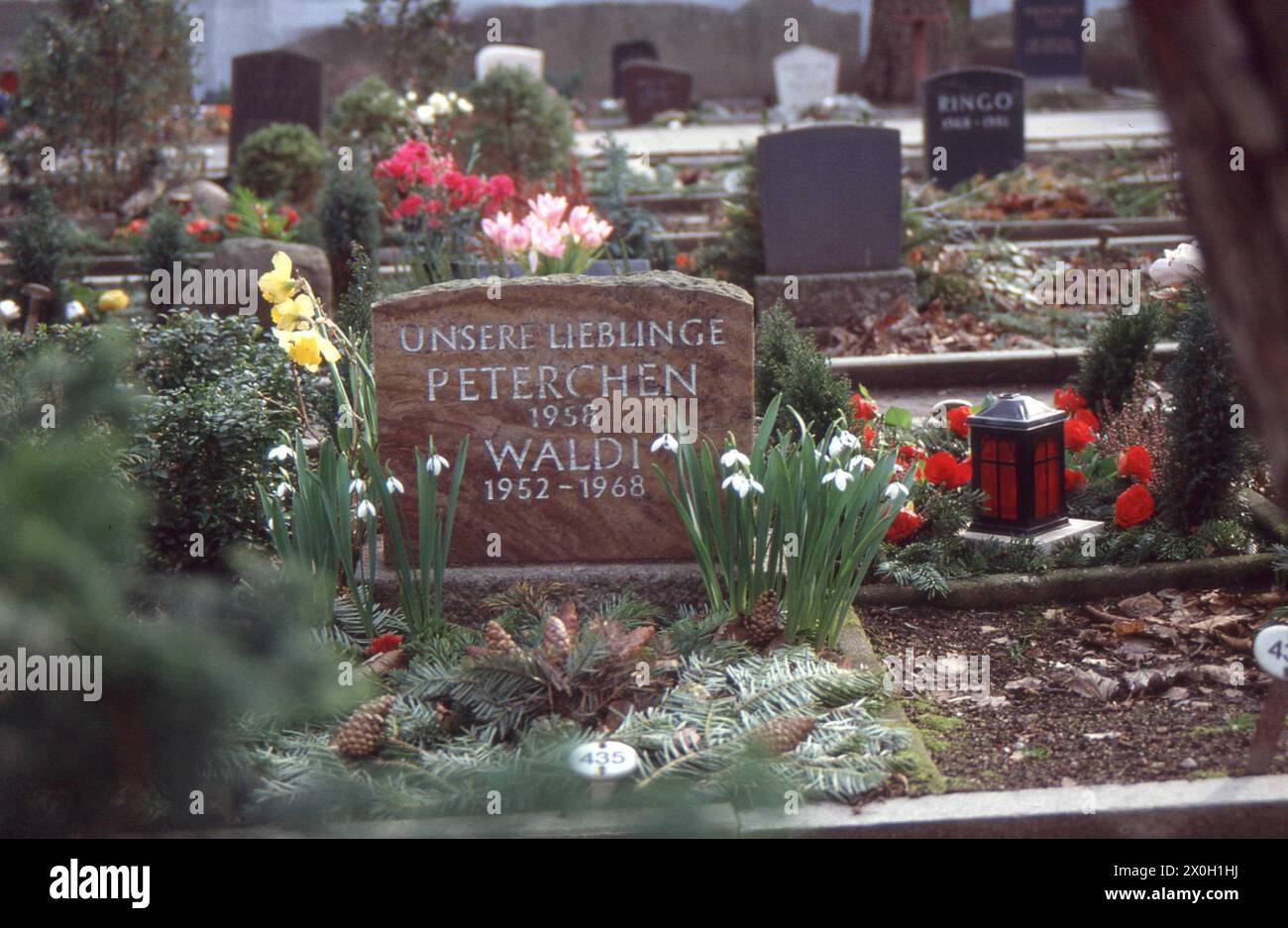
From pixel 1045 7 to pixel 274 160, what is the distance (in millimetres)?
14473

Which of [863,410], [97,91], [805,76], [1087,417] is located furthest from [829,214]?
[805,76]

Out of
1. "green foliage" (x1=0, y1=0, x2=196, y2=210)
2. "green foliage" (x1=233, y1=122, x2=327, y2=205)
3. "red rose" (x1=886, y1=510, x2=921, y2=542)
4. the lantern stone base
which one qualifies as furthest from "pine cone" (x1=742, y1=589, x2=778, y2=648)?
"green foliage" (x1=0, y1=0, x2=196, y2=210)

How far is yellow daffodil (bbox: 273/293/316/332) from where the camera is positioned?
12.8ft

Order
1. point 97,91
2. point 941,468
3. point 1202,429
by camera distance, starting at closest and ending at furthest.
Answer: point 1202,429, point 941,468, point 97,91

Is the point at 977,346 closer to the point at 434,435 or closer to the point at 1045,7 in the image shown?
the point at 434,435

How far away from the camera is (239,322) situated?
5.20m

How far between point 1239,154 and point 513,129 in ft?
37.3

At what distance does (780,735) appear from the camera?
3.10 metres

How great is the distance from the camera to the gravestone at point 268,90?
14641 mm

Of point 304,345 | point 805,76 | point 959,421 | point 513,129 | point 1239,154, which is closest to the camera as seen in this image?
point 1239,154

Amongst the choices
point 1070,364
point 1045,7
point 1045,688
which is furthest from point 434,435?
point 1045,7

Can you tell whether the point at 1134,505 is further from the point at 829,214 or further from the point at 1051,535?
the point at 829,214

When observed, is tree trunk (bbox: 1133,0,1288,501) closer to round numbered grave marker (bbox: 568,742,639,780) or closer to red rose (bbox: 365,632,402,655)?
round numbered grave marker (bbox: 568,742,639,780)

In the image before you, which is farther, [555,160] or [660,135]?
[660,135]
